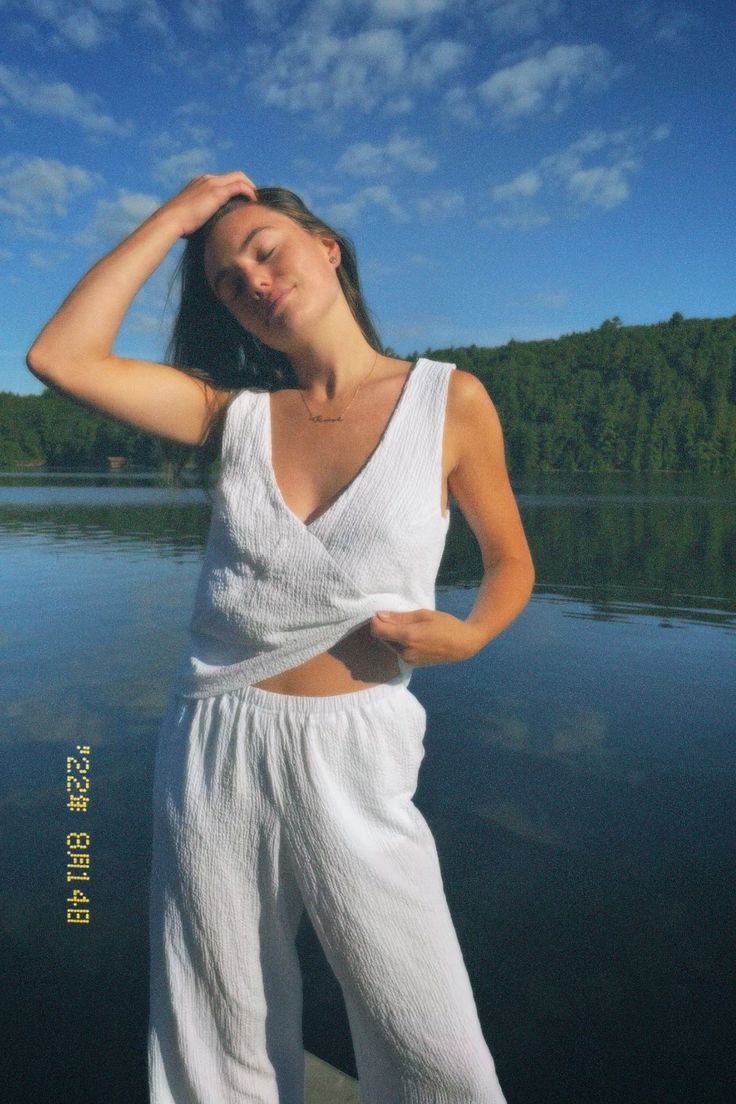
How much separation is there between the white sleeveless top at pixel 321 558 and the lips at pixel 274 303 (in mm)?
267

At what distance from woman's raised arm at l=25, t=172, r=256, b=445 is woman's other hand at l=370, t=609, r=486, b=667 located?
0.57m

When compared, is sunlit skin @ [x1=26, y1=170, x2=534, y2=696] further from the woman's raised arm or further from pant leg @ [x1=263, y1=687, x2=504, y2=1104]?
pant leg @ [x1=263, y1=687, x2=504, y2=1104]

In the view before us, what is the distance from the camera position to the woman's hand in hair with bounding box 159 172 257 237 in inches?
57.2

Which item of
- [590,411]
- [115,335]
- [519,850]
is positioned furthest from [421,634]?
[590,411]

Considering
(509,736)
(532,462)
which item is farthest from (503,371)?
(509,736)

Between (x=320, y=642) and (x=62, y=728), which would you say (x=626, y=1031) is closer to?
(x=320, y=642)

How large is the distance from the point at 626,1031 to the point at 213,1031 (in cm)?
165

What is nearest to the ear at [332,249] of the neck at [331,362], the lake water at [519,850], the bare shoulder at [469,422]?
the neck at [331,362]

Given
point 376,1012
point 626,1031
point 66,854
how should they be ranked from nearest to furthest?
point 376,1012, point 626,1031, point 66,854

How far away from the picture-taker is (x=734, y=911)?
3.18 m

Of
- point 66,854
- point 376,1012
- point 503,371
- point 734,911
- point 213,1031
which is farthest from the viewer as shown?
point 503,371

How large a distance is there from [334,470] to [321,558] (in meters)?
0.20
